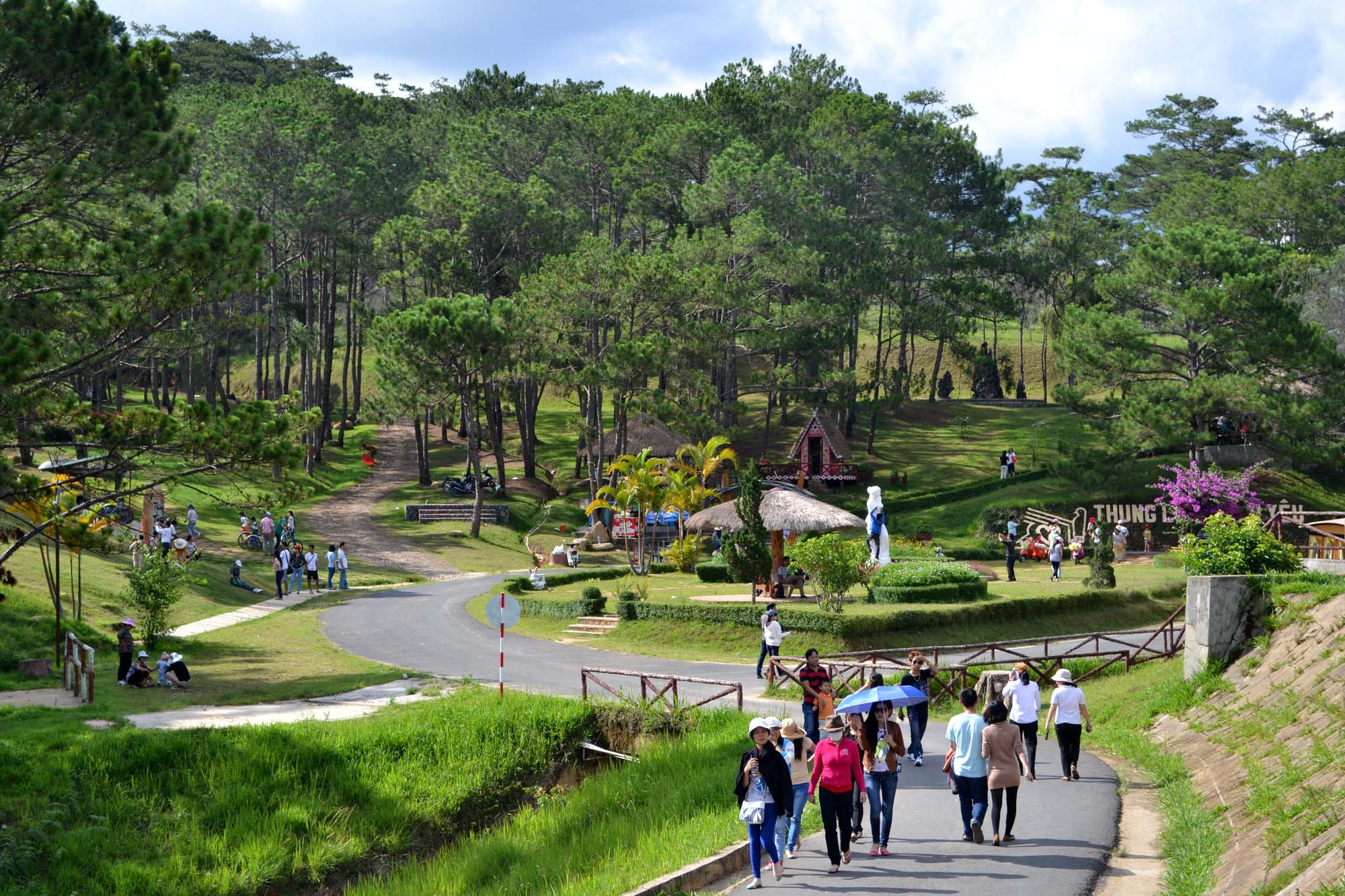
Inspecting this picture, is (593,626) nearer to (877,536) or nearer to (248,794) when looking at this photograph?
(877,536)

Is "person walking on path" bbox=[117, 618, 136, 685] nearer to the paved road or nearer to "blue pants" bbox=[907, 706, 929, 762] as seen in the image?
"blue pants" bbox=[907, 706, 929, 762]

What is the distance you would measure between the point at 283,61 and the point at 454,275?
198 feet

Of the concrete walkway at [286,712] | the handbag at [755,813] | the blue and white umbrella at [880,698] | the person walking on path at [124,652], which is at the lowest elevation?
the concrete walkway at [286,712]

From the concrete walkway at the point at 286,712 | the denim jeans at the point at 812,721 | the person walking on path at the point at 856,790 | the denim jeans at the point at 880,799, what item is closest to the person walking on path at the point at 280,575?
the concrete walkway at the point at 286,712

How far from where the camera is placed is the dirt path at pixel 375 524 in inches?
1795

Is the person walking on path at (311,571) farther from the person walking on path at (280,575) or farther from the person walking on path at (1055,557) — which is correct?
the person walking on path at (1055,557)

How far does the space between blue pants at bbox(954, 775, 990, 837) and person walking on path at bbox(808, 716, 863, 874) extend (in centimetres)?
109

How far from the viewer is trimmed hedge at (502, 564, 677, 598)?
38.0 metres

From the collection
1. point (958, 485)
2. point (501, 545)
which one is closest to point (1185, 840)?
point (501, 545)

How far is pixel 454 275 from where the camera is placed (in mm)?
60688

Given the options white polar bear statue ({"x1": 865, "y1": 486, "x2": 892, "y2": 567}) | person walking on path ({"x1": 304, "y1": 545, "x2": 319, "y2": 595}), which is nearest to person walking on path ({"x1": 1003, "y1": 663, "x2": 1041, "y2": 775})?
white polar bear statue ({"x1": 865, "y1": 486, "x2": 892, "y2": 567})

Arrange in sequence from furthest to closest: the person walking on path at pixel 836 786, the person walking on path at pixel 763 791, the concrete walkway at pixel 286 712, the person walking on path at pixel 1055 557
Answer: the person walking on path at pixel 1055 557, the concrete walkway at pixel 286 712, the person walking on path at pixel 836 786, the person walking on path at pixel 763 791

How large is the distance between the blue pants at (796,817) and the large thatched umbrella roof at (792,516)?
68.2 feet

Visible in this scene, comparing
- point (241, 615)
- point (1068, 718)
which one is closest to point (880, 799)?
point (1068, 718)
